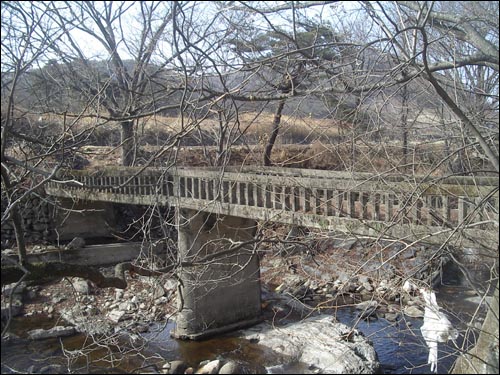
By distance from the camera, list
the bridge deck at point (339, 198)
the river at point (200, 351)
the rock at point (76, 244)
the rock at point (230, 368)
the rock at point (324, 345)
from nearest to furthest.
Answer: the bridge deck at point (339, 198), the river at point (200, 351), the rock at point (324, 345), the rock at point (230, 368), the rock at point (76, 244)

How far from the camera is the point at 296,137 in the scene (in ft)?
83.2

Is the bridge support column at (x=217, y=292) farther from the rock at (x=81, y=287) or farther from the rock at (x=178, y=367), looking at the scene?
the rock at (x=81, y=287)

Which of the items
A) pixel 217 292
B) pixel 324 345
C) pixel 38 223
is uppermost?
pixel 38 223

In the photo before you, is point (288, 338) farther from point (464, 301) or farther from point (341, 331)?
point (464, 301)

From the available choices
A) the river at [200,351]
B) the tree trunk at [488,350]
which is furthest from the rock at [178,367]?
the tree trunk at [488,350]

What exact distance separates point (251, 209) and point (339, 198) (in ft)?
8.87

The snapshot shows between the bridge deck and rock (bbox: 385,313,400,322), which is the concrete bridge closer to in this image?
the bridge deck

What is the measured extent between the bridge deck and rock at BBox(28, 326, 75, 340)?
3806 mm

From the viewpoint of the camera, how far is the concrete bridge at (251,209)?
7.10 meters

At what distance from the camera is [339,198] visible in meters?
9.59

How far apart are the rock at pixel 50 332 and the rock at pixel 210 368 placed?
4.00 meters

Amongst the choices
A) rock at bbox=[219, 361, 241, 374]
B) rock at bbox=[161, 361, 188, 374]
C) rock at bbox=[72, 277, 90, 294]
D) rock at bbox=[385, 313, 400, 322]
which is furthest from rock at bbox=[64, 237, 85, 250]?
rock at bbox=[385, 313, 400, 322]

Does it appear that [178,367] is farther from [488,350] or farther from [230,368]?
[488,350]

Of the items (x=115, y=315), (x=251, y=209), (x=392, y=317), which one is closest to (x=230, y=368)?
(x=251, y=209)
